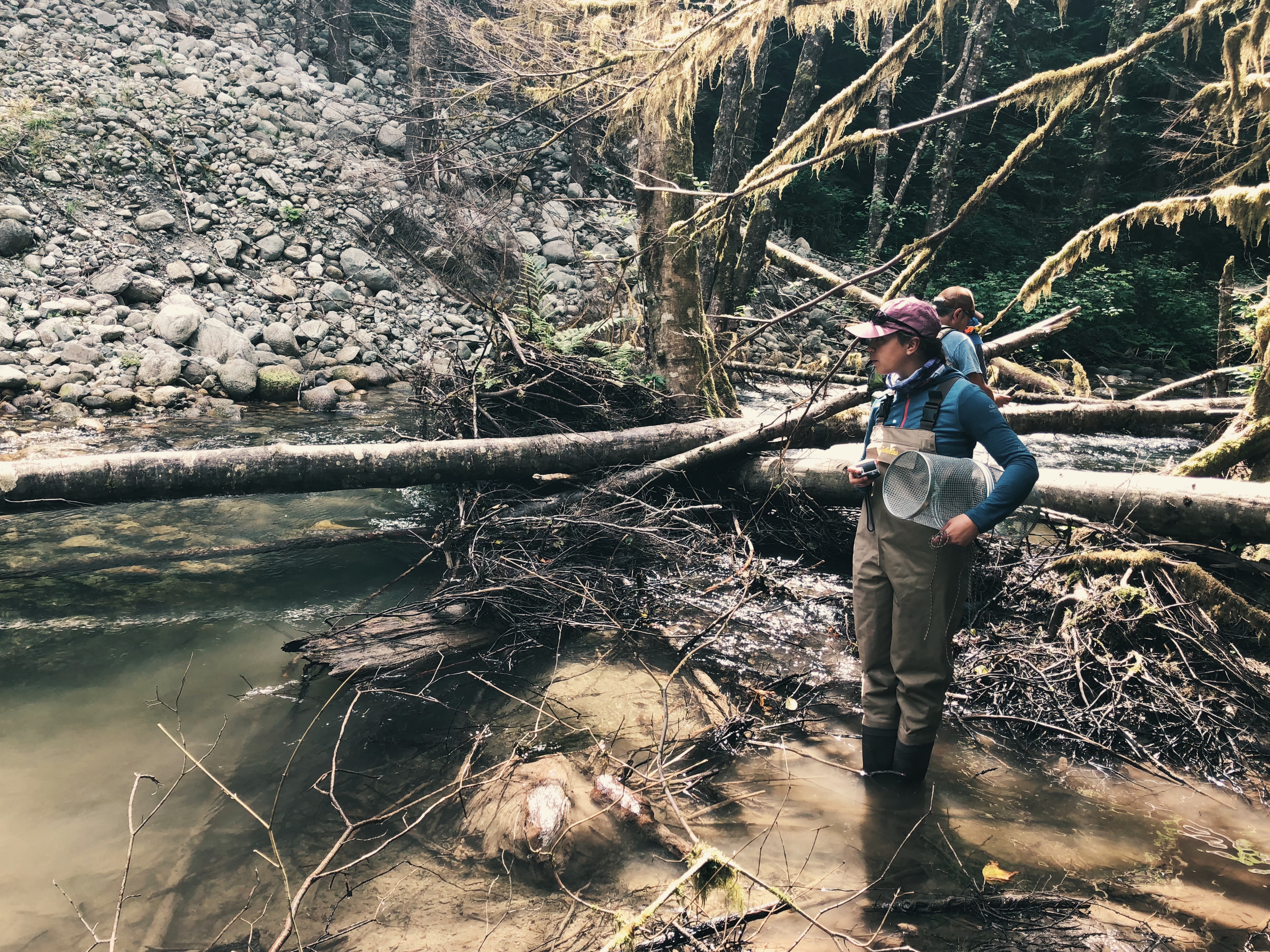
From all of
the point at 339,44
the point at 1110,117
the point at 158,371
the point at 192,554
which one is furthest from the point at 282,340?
the point at 1110,117

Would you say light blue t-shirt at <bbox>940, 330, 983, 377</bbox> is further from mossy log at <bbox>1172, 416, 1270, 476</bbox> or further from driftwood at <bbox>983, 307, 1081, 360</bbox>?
driftwood at <bbox>983, 307, 1081, 360</bbox>

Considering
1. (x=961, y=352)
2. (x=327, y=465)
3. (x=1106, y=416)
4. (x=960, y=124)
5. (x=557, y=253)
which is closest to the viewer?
(x=961, y=352)

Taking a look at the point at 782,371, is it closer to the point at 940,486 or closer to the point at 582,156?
the point at 940,486

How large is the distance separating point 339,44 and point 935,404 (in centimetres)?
2278

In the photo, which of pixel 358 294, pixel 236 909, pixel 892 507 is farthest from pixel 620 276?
pixel 358 294

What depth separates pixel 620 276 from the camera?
814 centimetres

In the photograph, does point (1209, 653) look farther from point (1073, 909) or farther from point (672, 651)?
point (672, 651)

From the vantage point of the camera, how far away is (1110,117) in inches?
709

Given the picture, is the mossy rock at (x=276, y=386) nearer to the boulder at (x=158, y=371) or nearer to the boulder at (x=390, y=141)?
the boulder at (x=158, y=371)

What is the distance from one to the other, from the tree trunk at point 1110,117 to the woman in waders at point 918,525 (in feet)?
65.5

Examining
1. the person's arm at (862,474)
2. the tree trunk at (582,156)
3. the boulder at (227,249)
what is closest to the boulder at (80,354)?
the boulder at (227,249)

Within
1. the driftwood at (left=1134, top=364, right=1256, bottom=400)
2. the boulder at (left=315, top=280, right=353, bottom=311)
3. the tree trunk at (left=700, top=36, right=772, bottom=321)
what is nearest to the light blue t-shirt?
the driftwood at (left=1134, top=364, right=1256, bottom=400)

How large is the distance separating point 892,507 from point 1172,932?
5.56 ft

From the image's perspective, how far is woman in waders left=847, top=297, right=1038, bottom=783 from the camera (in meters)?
2.78
